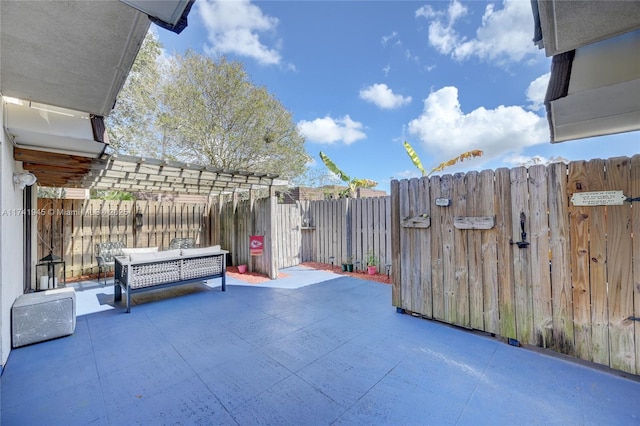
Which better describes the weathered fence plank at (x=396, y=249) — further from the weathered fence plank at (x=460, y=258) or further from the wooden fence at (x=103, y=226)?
the wooden fence at (x=103, y=226)

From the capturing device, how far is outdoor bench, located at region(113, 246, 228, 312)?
16.1ft

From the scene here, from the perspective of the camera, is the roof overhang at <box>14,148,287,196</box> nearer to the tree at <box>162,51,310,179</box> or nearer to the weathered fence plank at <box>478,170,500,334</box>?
the tree at <box>162,51,310,179</box>

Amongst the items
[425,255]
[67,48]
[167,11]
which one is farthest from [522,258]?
[67,48]

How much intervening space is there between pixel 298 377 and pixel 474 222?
3038mm

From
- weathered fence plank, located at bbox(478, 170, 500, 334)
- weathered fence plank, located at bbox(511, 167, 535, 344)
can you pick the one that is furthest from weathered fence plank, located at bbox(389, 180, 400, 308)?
weathered fence plank, located at bbox(511, 167, 535, 344)

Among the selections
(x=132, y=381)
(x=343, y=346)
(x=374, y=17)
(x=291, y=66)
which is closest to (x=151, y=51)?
(x=291, y=66)

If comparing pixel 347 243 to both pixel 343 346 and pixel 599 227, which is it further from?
pixel 599 227

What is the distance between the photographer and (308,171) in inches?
578

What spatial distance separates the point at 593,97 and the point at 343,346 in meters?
3.59

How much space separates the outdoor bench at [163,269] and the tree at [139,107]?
23.1 feet

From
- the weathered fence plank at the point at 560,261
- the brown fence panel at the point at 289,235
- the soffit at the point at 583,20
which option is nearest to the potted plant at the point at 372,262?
the brown fence panel at the point at 289,235

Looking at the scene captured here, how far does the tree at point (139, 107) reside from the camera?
9.62 m

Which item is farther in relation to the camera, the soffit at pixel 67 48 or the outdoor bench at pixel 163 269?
the outdoor bench at pixel 163 269

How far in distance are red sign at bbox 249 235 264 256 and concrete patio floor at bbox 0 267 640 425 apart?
10.3 ft
